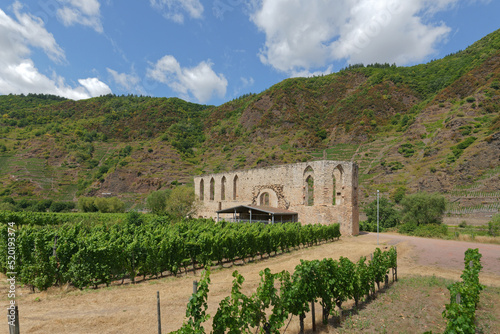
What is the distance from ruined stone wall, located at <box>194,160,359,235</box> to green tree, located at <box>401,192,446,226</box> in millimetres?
7039

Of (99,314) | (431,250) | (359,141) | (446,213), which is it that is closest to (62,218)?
(99,314)

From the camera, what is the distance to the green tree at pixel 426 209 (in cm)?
2834

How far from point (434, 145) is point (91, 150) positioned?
93.6 m

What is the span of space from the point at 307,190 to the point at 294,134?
5778 centimetres

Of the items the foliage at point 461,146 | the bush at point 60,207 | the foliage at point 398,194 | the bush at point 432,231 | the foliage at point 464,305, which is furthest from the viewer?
the bush at point 60,207

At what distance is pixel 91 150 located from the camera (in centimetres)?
8781

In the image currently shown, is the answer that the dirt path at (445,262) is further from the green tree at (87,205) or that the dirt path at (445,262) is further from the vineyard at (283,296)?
the green tree at (87,205)

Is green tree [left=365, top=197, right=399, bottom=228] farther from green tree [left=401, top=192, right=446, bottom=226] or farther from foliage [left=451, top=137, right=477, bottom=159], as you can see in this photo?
foliage [left=451, top=137, right=477, bottom=159]

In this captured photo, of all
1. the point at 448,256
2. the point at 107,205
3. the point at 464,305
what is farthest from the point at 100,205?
the point at 464,305

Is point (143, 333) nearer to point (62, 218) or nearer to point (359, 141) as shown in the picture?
point (62, 218)

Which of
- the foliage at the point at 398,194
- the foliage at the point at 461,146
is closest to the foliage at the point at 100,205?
the foliage at the point at 398,194

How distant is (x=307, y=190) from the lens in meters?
28.1

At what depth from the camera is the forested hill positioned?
49656 millimetres

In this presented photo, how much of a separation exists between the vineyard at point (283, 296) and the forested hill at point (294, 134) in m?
37.8
